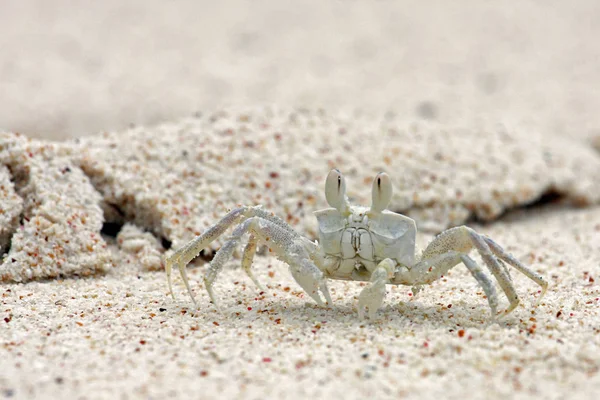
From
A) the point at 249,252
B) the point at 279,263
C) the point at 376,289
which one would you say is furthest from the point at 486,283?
the point at 279,263

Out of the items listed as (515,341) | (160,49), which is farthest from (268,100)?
(515,341)

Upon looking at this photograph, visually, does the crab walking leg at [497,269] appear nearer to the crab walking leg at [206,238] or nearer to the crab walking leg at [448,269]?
the crab walking leg at [448,269]

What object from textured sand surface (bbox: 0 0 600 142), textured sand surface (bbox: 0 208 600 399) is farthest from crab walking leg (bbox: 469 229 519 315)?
textured sand surface (bbox: 0 0 600 142)

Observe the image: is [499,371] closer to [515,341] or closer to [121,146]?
[515,341]

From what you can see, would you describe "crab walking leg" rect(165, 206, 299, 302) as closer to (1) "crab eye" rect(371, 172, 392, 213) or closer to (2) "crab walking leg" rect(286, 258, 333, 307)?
(2) "crab walking leg" rect(286, 258, 333, 307)

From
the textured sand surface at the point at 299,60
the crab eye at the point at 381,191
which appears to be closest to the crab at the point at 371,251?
the crab eye at the point at 381,191
